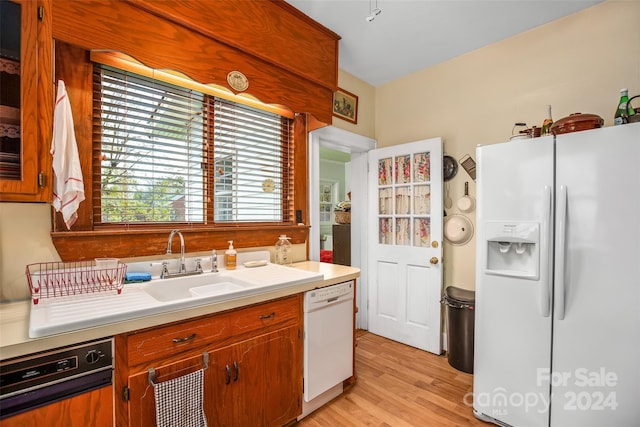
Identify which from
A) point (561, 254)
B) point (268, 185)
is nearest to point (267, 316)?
point (268, 185)

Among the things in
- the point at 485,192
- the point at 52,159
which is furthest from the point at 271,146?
the point at 485,192

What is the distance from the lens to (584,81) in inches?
82.0

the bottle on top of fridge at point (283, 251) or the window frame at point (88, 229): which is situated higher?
the window frame at point (88, 229)

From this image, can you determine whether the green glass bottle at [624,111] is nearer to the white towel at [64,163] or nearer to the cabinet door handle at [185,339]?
the cabinet door handle at [185,339]

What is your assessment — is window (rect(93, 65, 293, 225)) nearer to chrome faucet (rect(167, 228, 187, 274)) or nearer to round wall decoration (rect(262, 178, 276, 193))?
round wall decoration (rect(262, 178, 276, 193))

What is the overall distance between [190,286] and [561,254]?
211 centimetres

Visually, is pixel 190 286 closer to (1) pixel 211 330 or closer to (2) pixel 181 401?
(1) pixel 211 330

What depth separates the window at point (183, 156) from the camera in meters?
1.59

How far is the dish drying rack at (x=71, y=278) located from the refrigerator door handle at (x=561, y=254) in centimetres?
227

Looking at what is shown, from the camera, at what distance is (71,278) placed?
53.1 inches

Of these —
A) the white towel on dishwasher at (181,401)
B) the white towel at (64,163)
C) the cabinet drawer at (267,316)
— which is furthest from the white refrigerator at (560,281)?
the white towel at (64,163)

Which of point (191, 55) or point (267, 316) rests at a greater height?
point (191, 55)

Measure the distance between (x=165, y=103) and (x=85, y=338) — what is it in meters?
1.39

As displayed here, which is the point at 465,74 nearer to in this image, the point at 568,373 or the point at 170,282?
the point at 568,373
